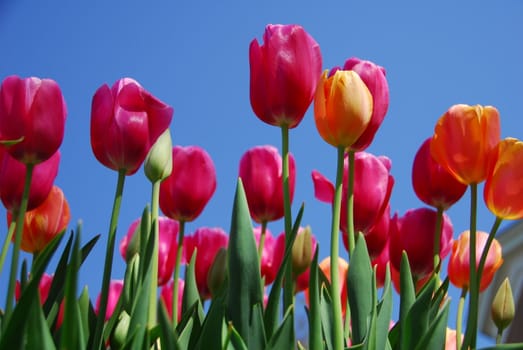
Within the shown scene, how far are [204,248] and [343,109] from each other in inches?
15.7

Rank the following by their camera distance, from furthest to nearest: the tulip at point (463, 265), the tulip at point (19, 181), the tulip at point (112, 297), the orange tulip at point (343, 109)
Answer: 1. the tulip at point (112, 297)
2. the tulip at point (463, 265)
3. the tulip at point (19, 181)
4. the orange tulip at point (343, 109)

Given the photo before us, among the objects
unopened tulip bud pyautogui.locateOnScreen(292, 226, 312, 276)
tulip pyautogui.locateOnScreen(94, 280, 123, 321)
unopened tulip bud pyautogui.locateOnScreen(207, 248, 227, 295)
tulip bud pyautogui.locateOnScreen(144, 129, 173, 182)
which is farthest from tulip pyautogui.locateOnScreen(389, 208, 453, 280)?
tulip pyautogui.locateOnScreen(94, 280, 123, 321)

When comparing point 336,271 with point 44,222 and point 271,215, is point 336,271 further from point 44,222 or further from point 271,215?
point 44,222

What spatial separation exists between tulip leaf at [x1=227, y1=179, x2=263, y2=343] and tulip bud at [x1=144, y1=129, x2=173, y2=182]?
10cm

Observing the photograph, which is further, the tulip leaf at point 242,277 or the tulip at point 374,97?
the tulip at point 374,97

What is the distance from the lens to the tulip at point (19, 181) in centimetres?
93

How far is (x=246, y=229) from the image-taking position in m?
0.76

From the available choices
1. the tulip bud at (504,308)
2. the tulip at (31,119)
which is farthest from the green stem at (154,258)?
the tulip bud at (504,308)

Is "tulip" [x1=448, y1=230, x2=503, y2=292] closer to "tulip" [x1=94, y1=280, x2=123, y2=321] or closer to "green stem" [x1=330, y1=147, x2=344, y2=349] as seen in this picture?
→ "green stem" [x1=330, y1=147, x2=344, y2=349]

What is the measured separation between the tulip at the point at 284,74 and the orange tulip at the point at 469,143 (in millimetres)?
168

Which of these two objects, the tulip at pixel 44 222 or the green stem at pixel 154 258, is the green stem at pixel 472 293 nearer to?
the green stem at pixel 154 258

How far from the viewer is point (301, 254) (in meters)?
1.02

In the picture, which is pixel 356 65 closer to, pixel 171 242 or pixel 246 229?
pixel 246 229

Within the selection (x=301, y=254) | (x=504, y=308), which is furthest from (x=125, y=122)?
(x=504, y=308)
